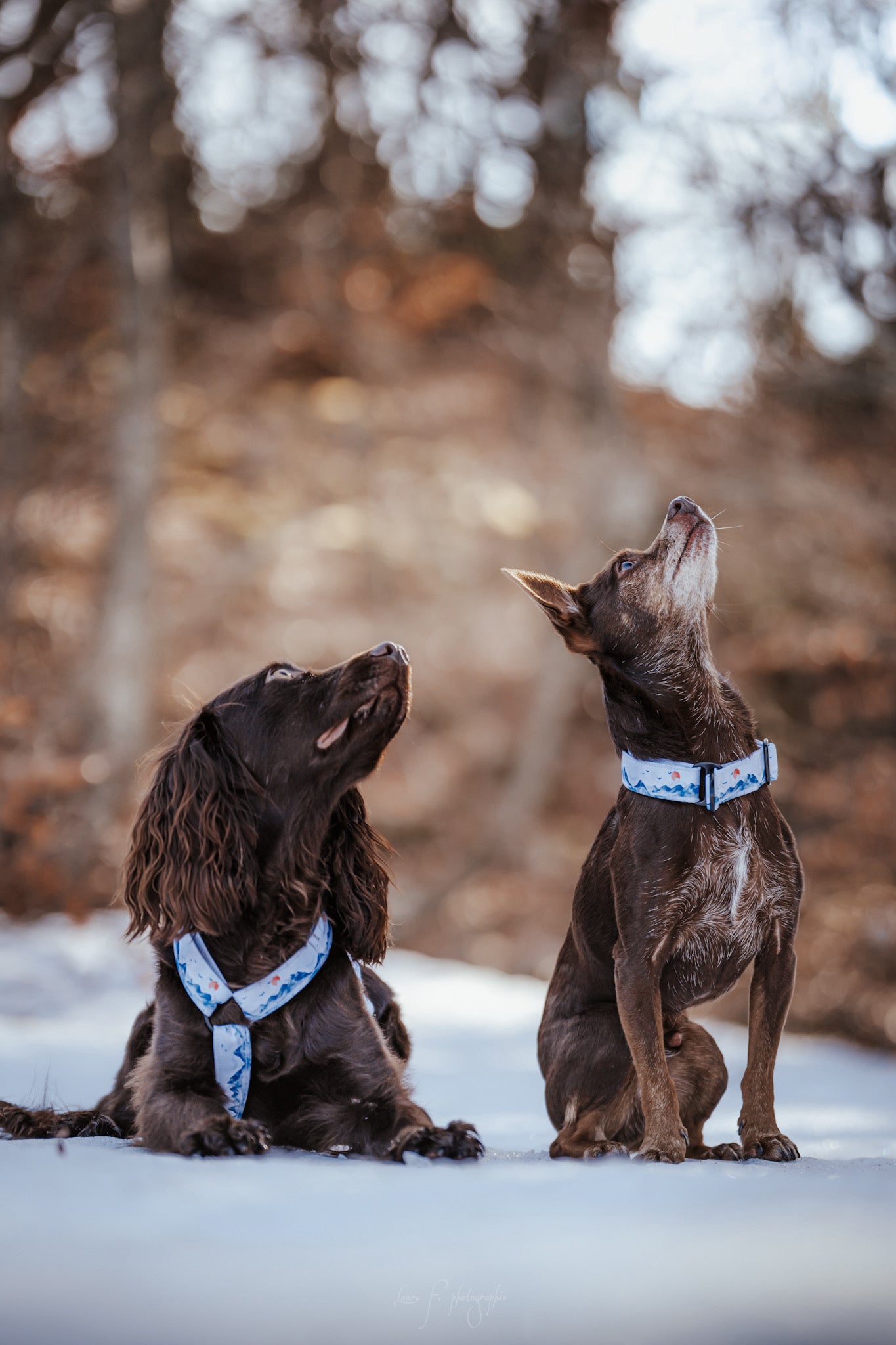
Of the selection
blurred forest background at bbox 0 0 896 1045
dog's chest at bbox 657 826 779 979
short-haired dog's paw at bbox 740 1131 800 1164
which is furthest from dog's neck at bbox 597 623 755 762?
blurred forest background at bbox 0 0 896 1045

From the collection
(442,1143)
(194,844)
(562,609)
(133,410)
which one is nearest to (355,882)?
(194,844)

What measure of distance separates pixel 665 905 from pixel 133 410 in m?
7.59

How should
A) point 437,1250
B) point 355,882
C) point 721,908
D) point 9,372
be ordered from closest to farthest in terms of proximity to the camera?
point 437,1250, point 721,908, point 355,882, point 9,372

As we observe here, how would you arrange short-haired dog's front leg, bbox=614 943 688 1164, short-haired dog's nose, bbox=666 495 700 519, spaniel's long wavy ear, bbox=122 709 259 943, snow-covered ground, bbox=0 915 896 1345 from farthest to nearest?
short-haired dog's nose, bbox=666 495 700 519 → spaniel's long wavy ear, bbox=122 709 259 943 → short-haired dog's front leg, bbox=614 943 688 1164 → snow-covered ground, bbox=0 915 896 1345

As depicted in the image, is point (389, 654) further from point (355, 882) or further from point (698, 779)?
point (698, 779)

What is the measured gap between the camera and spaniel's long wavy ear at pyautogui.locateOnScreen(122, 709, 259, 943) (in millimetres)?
2709

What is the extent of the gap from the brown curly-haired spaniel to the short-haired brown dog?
1.31 feet

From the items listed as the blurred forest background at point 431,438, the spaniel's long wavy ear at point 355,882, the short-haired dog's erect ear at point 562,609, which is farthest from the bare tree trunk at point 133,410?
the short-haired dog's erect ear at point 562,609

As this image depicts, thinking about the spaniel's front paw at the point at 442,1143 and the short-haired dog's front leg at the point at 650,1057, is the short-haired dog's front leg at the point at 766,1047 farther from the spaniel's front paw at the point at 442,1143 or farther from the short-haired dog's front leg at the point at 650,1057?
the spaniel's front paw at the point at 442,1143

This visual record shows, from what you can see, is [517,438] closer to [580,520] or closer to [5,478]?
[580,520]

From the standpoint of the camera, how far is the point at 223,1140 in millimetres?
2383

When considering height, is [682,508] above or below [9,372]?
below

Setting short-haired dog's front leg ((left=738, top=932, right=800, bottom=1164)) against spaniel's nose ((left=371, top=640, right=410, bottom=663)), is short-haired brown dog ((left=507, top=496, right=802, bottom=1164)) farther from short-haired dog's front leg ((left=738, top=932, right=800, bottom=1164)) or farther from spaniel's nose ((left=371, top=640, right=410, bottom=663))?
spaniel's nose ((left=371, top=640, right=410, bottom=663))

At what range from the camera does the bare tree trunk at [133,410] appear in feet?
29.4
